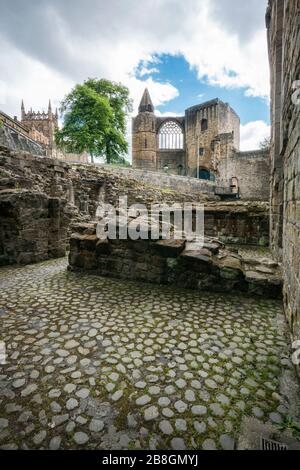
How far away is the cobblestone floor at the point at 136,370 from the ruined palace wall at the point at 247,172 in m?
25.5

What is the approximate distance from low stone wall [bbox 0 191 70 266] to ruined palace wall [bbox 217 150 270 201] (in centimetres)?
2384

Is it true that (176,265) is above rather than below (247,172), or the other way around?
below

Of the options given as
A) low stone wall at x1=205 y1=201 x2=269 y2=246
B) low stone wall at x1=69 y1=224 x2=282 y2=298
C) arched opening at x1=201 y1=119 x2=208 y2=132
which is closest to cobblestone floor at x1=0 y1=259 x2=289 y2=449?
low stone wall at x1=69 y1=224 x2=282 y2=298

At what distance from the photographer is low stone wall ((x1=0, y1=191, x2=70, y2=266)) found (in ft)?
18.7

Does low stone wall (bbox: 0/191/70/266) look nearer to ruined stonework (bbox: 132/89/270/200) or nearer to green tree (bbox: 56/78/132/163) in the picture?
green tree (bbox: 56/78/132/163)

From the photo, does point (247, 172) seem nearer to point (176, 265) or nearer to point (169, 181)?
point (169, 181)

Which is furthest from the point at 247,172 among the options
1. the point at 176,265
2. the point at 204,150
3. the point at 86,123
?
the point at 176,265

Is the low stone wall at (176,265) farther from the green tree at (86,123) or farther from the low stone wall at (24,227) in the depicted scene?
the green tree at (86,123)

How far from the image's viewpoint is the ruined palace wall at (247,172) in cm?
2577

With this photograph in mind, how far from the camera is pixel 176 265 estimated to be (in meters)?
4.28

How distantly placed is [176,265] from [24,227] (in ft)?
13.1

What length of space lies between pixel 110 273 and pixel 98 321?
188 centimetres
